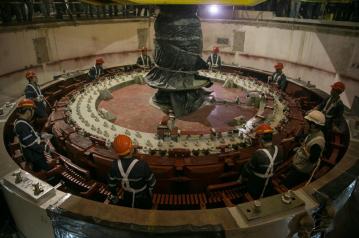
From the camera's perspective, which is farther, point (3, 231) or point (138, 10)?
point (138, 10)

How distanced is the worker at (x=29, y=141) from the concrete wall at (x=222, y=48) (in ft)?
13.4

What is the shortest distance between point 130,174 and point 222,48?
1098 centimetres

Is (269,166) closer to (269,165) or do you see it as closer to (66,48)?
(269,165)

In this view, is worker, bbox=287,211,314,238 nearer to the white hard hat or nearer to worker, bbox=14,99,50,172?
the white hard hat

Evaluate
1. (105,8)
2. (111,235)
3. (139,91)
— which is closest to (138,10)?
(105,8)

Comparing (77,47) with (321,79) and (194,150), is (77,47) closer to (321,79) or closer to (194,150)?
(194,150)

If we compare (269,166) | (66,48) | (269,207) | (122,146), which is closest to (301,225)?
(269,207)

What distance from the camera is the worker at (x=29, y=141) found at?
4777 millimetres

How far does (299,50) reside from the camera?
11.1 m

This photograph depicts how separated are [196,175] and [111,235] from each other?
6.45 feet

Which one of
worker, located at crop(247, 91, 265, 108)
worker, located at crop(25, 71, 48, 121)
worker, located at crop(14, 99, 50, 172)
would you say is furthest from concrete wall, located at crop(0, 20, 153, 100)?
worker, located at crop(247, 91, 265, 108)

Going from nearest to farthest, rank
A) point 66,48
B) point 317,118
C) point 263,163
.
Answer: point 263,163, point 317,118, point 66,48

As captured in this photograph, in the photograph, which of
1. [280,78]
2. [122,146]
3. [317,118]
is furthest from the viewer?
[280,78]

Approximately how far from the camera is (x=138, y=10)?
1336 centimetres
